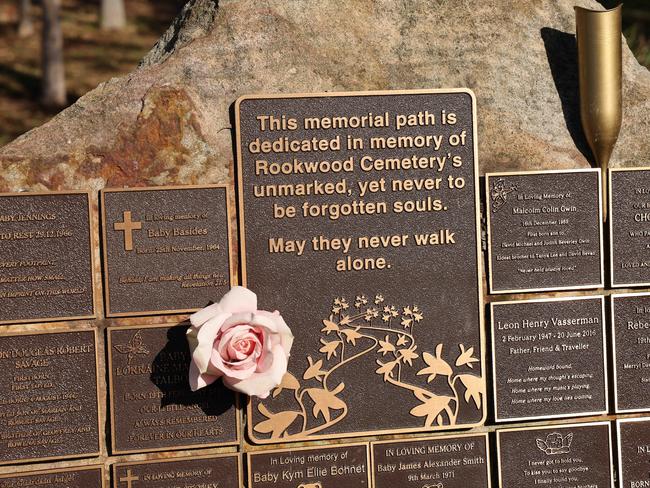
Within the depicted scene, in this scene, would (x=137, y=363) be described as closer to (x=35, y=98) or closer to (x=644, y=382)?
(x=644, y=382)

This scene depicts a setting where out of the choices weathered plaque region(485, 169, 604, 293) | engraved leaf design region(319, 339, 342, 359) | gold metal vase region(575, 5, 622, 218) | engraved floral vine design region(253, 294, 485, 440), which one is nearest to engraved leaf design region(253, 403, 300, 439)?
engraved floral vine design region(253, 294, 485, 440)

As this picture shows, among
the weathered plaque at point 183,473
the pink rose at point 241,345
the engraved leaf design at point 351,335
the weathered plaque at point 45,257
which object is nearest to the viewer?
the pink rose at point 241,345

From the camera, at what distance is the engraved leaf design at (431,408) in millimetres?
4547

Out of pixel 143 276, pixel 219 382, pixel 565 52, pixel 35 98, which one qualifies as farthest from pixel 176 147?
pixel 35 98

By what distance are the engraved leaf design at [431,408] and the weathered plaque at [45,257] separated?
202 cm

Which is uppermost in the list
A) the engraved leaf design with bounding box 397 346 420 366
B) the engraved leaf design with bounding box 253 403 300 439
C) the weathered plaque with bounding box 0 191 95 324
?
the weathered plaque with bounding box 0 191 95 324

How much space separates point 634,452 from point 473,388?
3.75ft

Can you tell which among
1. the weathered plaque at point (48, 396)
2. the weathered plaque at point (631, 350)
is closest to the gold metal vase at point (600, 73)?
the weathered plaque at point (631, 350)

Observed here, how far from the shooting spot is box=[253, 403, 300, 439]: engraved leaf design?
443 cm

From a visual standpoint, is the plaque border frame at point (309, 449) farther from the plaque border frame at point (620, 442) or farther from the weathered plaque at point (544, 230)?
the plaque border frame at point (620, 442)

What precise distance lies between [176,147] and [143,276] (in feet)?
2.54

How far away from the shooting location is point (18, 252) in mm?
4273

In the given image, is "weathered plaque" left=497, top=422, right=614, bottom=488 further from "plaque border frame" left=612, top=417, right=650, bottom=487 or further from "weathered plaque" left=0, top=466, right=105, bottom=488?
"weathered plaque" left=0, top=466, right=105, bottom=488

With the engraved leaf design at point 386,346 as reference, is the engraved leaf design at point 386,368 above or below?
below
